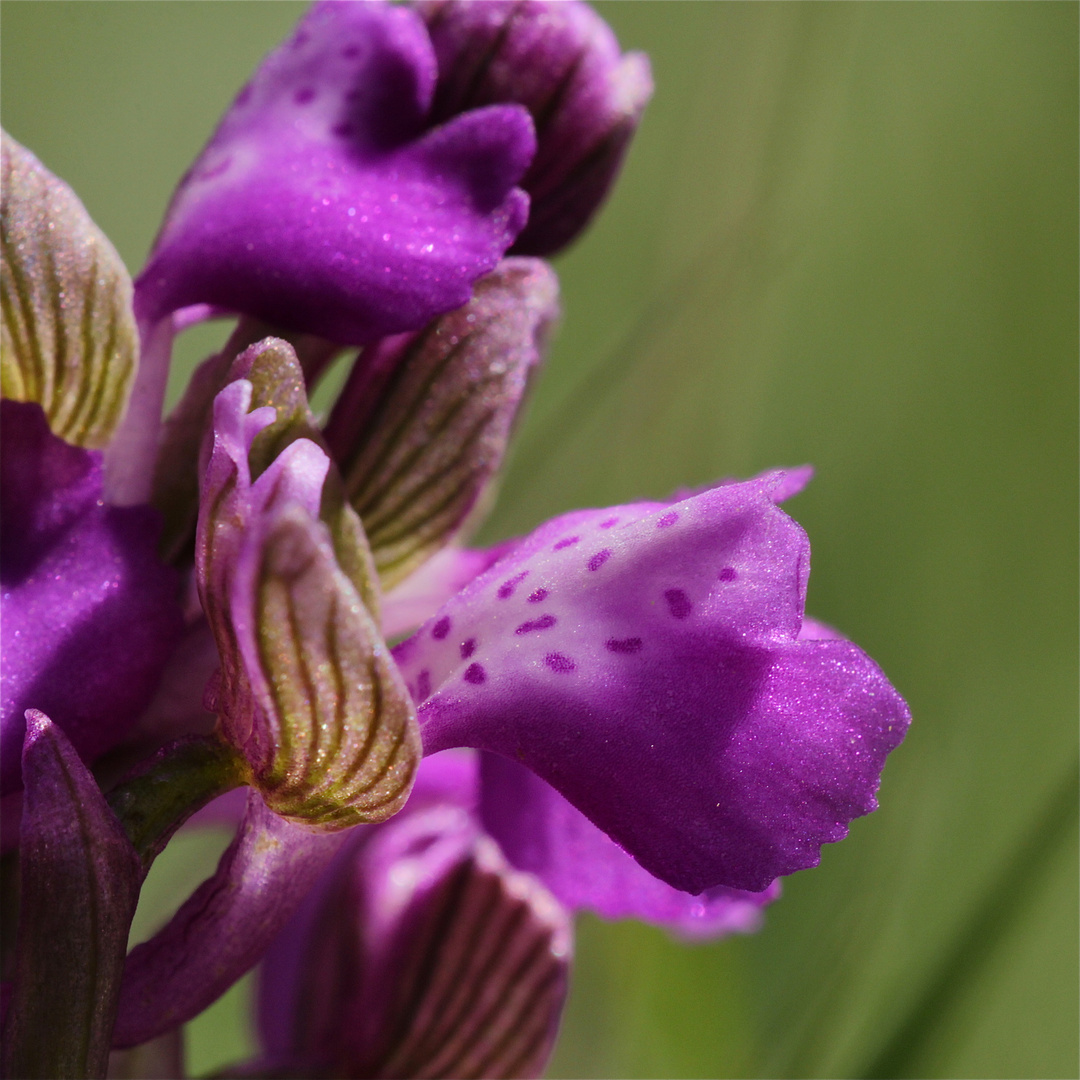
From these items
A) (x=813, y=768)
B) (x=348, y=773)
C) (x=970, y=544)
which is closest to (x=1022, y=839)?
(x=813, y=768)

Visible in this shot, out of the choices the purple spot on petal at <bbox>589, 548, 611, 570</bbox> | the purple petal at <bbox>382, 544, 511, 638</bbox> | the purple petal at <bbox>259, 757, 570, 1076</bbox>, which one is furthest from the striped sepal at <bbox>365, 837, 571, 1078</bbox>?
the purple spot on petal at <bbox>589, 548, 611, 570</bbox>

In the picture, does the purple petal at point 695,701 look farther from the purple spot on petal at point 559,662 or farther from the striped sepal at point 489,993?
the striped sepal at point 489,993

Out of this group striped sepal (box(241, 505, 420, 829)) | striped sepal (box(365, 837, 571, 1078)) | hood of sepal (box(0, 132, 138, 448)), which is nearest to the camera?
striped sepal (box(241, 505, 420, 829))

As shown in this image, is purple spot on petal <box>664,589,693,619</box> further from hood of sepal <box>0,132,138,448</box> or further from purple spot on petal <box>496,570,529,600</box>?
hood of sepal <box>0,132,138,448</box>

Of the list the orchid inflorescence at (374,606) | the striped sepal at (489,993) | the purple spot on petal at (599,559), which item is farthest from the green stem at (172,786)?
the striped sepal at (489,993)

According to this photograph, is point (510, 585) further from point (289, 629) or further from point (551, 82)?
point (551, 82)

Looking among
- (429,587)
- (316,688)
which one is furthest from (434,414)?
(316,688)
